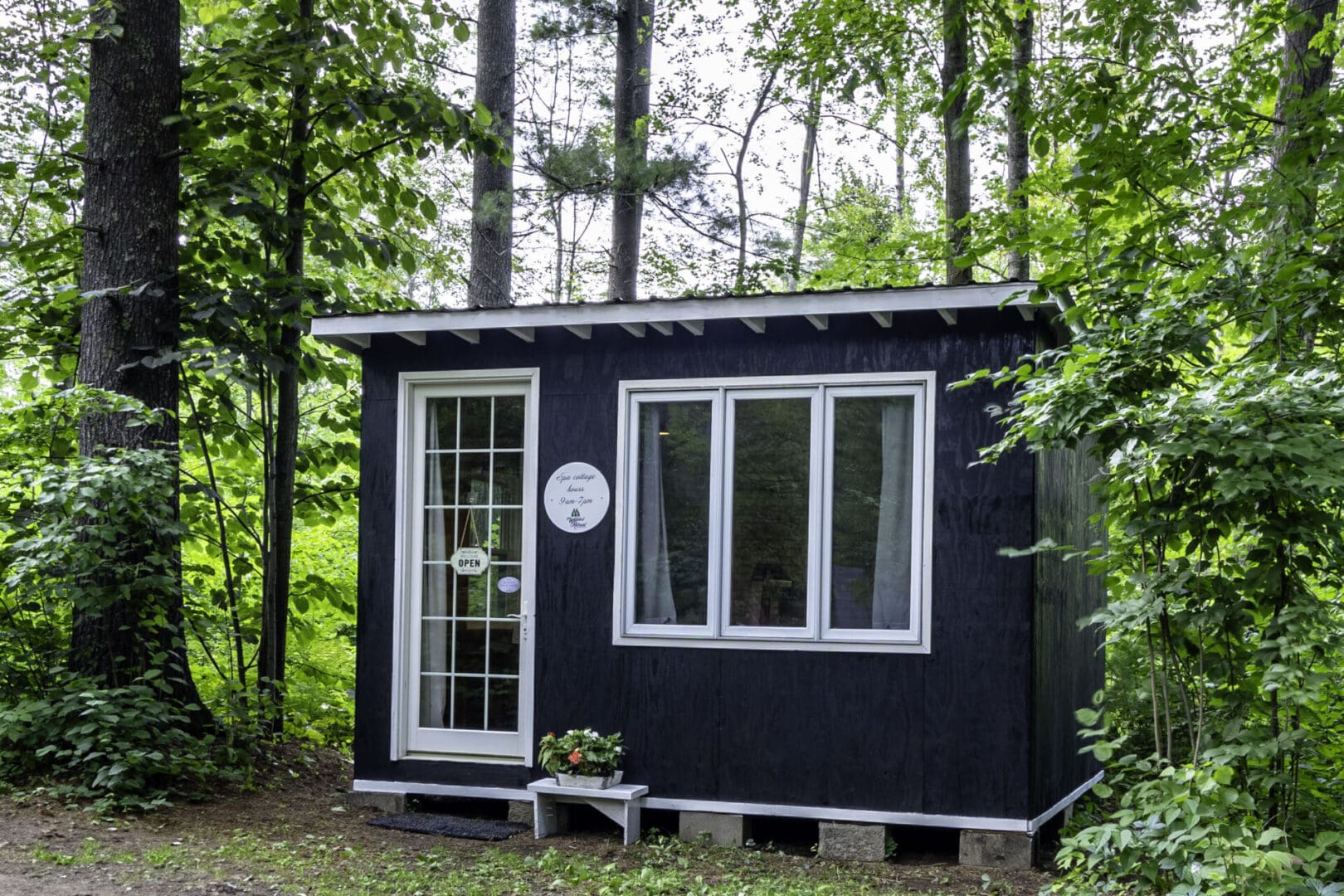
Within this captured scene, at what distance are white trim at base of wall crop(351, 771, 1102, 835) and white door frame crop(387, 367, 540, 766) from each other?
17cm

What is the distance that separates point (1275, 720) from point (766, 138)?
13805 mm

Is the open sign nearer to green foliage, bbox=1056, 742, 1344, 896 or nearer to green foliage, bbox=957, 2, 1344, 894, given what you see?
green foliage, bbox=957, 2, 1344, 894

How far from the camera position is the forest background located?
464 centimetres

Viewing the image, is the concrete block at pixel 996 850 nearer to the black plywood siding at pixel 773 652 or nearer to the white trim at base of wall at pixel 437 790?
the black plywood siding at pixel 773 652

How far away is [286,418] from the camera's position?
8734 mm

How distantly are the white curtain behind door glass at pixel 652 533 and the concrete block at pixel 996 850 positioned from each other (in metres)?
1.87

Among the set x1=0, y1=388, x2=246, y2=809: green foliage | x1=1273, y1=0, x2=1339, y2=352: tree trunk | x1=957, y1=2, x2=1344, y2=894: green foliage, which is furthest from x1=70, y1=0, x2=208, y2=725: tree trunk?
x1=1273, y1=0, x2=1339, y2=352: tree trunk

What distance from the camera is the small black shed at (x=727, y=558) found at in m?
6.15

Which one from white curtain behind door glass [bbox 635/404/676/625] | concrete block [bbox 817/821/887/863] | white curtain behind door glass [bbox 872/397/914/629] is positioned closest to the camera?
concrete block [bbox 817/821/887/863]

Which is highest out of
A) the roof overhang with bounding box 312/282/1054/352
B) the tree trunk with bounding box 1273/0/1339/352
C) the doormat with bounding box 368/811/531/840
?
the tree trunk with bounding box 1273/0/1339/352

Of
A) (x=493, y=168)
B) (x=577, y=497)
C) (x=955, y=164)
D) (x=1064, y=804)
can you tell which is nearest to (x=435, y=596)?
(x=577, y=497)

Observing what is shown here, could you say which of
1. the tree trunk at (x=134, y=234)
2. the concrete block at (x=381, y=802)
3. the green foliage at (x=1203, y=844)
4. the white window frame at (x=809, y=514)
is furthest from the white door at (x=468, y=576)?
the green foliage at (x=1203, y=844)

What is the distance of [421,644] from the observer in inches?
284

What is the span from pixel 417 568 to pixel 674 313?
2155mm
